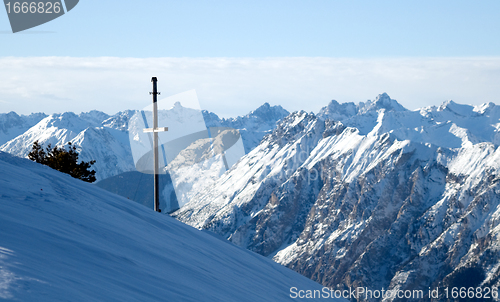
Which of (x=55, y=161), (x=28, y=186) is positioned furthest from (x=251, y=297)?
(x=55, y=161)

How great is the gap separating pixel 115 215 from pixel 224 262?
3.03 metres

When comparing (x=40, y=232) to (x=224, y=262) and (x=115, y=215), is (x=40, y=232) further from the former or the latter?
(x=224, y=262)

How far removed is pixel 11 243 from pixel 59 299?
185cm

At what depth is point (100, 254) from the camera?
9.54 meters

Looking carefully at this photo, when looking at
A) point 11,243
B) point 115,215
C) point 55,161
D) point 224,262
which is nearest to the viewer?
point 11,243

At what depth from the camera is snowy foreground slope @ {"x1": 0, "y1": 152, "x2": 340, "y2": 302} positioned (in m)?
7.88

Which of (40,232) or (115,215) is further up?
(40,232)

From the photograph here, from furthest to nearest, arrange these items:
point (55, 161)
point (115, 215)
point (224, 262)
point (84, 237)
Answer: point (55, 161) → point (224, 262) → point (115, 215) → point (84, 237)

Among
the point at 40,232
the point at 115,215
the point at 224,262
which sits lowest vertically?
the point at 224,262

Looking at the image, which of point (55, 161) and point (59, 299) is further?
point (55, 161)

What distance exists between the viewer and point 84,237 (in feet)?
33.1

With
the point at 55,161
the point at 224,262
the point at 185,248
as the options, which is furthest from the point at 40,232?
the point at 55,161

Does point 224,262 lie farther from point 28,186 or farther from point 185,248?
point 28,186

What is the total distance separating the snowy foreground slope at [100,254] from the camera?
788 cm
